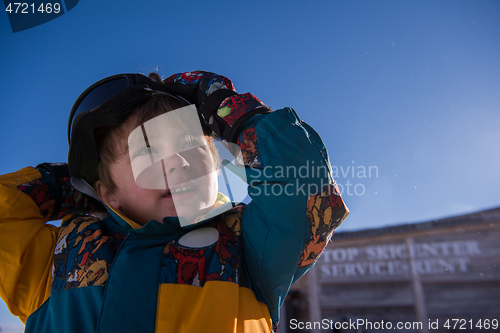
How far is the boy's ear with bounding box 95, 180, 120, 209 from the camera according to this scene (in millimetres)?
706

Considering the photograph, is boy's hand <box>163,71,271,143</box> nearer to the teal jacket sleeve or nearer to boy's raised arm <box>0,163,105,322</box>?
the teal jacket sleeve

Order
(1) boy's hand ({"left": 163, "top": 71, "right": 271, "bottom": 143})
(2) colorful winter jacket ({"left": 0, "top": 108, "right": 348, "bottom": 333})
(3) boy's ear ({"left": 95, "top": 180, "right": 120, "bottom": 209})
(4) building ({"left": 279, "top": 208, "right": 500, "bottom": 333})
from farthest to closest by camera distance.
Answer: (4) building ({"left": 279, "top": 208, "right": 500, "bottom": 333}) < (3) boy's ear ({"left": 95, "top": 180, "right": 120, "bottom": 209}) < (1) boy's hand ({"left": 163, "top": 71, "right": 271, "bottom": 143}) < (2) colorful winter jacket ({"left": 0, "top": 108, "right": 348, "bottom": 333})

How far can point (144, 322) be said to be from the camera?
447mm

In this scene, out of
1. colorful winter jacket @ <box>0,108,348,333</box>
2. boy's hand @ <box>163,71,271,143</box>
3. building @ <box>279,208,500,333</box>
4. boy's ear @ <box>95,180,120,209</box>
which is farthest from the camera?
building @ <box>279,208,500,333</box>

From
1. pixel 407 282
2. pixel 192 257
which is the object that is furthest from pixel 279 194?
pixel 407 282

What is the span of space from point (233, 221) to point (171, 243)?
135 mm

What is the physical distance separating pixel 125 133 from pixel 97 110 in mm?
81

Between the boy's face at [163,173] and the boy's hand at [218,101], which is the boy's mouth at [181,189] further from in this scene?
the boy's hand at [218,101]

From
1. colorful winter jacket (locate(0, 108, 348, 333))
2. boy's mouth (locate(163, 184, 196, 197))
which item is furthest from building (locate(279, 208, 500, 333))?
boy's mouth (locate(163, 184, 196, 197))

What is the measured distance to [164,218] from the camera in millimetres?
572

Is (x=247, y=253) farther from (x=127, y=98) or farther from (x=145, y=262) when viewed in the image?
(x=127, y=98)

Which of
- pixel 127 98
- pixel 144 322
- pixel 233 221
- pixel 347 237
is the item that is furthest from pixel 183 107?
pixel 347 237

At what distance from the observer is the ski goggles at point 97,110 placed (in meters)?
0.66

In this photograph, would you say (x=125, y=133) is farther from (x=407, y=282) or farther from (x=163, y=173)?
(x=407, y=282)
